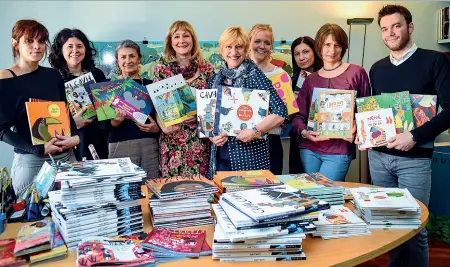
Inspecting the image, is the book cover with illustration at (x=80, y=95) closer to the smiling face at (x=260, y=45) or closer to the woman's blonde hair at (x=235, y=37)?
the woman's blonde hair at (x=235, y=37)

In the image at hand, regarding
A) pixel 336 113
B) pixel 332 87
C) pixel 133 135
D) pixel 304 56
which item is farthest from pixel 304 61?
pixel 133 135

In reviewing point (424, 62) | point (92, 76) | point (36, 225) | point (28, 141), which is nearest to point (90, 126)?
point (92, 76)

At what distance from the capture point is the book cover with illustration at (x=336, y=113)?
248 cm

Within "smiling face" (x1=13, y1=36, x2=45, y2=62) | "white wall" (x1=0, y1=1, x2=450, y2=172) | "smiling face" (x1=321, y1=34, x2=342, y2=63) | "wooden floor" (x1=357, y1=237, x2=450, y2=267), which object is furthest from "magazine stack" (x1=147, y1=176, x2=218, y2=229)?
"white wall" (x1=0, y1=1, x2=450, y2=172)

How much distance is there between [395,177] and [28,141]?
228cm

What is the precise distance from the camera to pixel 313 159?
269 cm

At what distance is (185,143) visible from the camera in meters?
2.65

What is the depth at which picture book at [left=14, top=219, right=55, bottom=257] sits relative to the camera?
1276mm

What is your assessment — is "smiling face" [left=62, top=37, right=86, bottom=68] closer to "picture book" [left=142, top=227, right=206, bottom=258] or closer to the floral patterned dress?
the floral patterned dress

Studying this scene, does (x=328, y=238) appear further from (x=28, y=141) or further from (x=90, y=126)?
(x=90, y=126)

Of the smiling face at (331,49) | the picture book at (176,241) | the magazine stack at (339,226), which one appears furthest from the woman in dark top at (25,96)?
the smiling face at (331,49)

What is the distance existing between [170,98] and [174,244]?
1.32 metres

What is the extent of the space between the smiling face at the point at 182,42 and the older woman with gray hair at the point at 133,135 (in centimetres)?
37

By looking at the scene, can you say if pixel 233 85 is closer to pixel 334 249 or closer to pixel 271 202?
pixel 271 202
